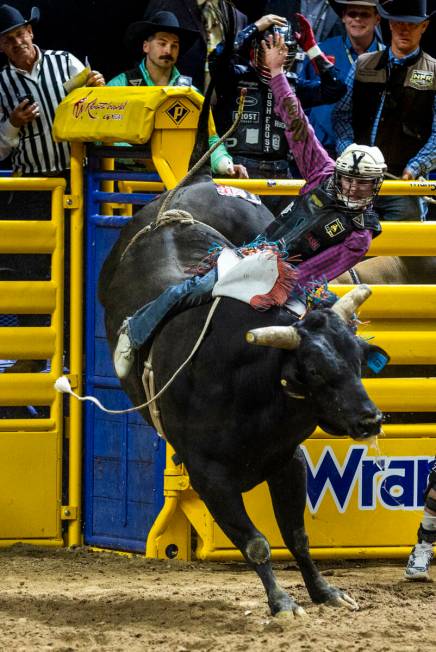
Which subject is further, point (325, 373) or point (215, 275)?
point (215, 275)

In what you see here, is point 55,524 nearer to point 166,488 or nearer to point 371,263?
point 166,488

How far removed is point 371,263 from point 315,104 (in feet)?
3.22

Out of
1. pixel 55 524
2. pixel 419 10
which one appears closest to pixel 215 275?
pixel 55 524

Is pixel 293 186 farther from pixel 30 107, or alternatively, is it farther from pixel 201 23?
pixel 201 23

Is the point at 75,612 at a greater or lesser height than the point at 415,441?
lesser

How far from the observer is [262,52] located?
20.3 feet

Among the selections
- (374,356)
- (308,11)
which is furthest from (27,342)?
(308,11)

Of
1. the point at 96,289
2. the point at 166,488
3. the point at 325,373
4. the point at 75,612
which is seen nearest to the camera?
the point at 325,373

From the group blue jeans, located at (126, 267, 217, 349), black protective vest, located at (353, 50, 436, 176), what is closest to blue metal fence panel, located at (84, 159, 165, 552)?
blue jeans, located at (126, 267, 217, 349)

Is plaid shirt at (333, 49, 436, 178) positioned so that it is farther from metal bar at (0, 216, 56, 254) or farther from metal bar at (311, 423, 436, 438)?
metal bar at (0, 216, 56, 254)

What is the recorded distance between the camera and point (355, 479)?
6387 millimetres

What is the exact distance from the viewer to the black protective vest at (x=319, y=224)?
5.47 metres

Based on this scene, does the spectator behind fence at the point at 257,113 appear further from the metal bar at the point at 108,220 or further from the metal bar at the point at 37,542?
the metal bar at the point at 37,542

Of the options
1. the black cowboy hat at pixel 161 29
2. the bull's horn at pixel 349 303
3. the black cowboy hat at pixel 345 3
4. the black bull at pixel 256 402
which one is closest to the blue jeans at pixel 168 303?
the black bull at pixel 256 402
